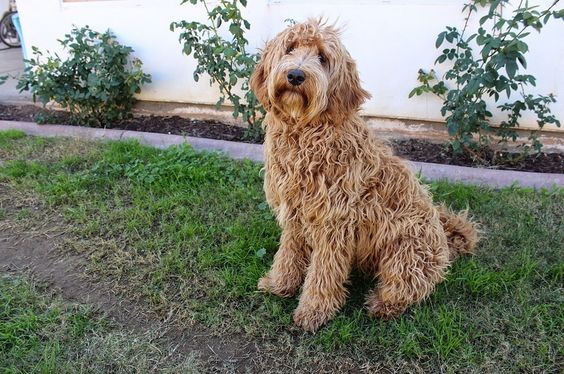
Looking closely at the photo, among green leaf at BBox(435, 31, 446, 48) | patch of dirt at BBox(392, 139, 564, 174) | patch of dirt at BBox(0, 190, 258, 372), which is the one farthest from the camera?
patch of dirt at BBox(392, 139, 564, 174)

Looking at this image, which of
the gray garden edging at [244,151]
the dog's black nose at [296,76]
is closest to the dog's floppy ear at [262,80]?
the dog's black nose at [296,76]

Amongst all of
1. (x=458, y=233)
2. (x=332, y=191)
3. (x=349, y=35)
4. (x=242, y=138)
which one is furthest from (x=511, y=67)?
(x=242, y=138)

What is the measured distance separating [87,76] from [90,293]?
10.4 feet

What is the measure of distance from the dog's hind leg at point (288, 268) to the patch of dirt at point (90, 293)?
1.24 feet

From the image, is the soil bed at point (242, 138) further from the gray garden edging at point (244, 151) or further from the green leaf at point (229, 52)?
the green leaf at point (229, 52)

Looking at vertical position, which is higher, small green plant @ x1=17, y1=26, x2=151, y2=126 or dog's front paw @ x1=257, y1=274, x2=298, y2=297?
small green plant @ x1=17, y1=26, x2=151, y2=126

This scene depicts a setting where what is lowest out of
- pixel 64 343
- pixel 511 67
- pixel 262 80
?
pixel 64 343

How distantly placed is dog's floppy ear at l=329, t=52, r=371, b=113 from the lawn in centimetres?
117

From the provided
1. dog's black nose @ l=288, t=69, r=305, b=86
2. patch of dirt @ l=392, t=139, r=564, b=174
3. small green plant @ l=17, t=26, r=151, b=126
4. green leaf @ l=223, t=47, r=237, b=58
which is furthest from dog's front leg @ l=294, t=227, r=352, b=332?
small green plant @ l=17, t=26, r=151, b=126

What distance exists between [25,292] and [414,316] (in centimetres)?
227

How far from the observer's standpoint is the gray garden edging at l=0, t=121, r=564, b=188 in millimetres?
3678

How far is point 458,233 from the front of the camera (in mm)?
2842

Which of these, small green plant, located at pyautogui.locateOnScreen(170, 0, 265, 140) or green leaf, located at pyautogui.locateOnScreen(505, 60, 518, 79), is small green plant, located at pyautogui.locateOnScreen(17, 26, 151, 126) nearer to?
small green plant, located at pyautogui.locateOnScreen(170, 0, 265, 140)

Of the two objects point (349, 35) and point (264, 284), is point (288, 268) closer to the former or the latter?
point (264, 284)
